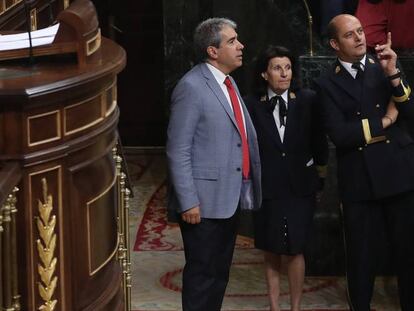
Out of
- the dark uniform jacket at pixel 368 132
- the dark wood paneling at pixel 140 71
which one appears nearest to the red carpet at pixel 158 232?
the dark wood paneling at pixel 140 71

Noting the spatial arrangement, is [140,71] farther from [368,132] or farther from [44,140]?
[44,140]

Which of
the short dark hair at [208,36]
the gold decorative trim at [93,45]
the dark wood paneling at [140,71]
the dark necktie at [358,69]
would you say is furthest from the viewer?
the dark wood paneling at [140,71]

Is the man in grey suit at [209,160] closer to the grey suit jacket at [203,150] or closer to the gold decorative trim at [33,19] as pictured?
the grey suit jacket at [203,150]

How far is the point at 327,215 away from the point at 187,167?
1827mm

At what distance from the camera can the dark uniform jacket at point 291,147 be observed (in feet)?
19.8

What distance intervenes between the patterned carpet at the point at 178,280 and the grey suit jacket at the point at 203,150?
1.22m

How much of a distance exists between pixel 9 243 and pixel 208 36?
213 centimetres

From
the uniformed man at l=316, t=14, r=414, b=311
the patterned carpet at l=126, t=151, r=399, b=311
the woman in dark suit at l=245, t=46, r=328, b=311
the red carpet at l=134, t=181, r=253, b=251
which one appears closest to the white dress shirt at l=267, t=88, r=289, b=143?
the woman in dark suit at l=245, t=46, r=328, b=311

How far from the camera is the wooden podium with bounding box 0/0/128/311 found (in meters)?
3.64

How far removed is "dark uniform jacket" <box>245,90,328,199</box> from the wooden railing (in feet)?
8.24

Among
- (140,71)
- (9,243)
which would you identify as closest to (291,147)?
(9,243)

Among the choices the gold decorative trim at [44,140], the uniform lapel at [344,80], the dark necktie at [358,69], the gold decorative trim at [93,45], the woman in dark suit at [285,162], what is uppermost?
the gold decorative trim at [93,45]

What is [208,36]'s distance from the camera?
548cm

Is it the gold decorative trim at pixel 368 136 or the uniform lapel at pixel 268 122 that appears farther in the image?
the uniform lapel at pixel 268 122
